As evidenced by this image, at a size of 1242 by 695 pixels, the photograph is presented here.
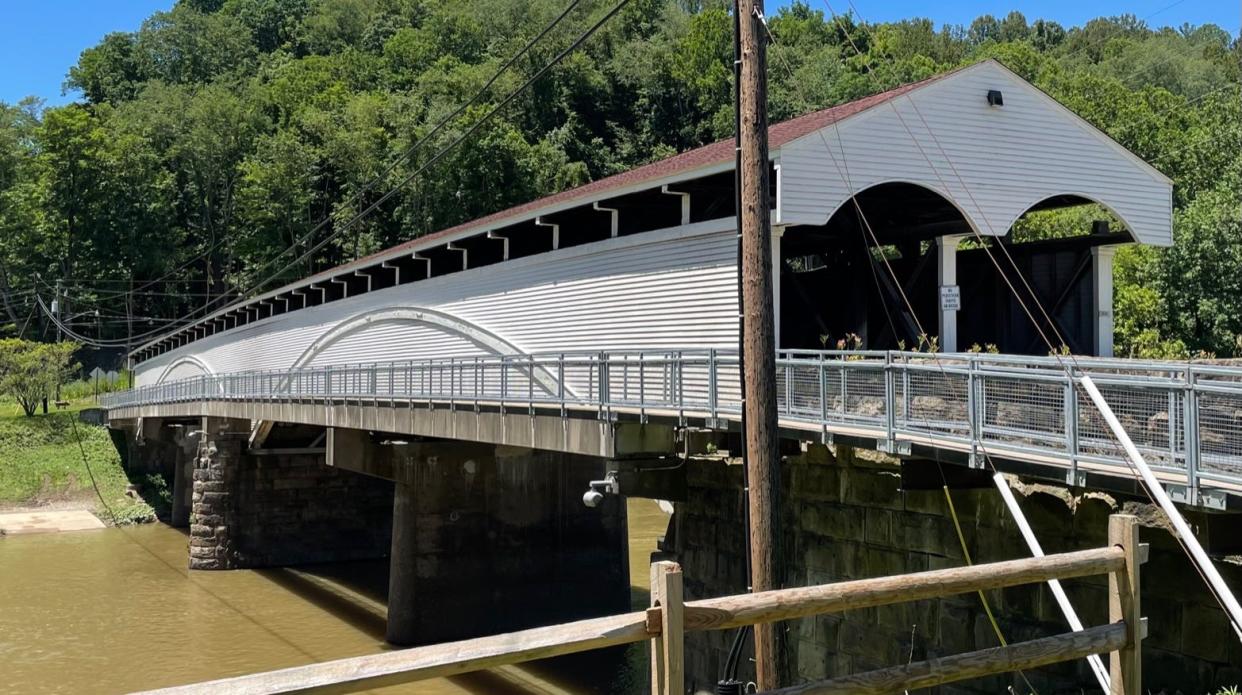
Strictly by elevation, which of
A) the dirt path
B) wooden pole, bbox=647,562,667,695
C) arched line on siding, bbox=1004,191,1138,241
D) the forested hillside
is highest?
the forested hillside

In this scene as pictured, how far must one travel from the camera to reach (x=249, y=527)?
33406 mm

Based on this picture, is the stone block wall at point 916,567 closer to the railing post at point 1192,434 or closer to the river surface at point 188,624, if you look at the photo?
the railing post at point 1192,434

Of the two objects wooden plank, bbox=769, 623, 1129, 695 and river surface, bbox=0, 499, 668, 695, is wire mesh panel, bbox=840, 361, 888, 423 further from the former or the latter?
river surface, bbox=0, 499, 668, 695

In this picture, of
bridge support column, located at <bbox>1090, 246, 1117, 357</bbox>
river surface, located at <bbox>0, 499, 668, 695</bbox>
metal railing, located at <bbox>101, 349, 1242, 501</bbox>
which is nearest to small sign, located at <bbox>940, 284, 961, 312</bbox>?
bridge support column, located at <bbox>1090, 246, 1117, 357</bbox>

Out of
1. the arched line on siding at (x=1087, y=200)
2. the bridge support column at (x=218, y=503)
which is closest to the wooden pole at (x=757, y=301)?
the arched line on siding at (x=1087, y=200)

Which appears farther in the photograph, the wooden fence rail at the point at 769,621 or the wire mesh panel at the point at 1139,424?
the wire mesh panel at the point at 1139,424

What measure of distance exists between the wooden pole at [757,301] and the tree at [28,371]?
55833mm

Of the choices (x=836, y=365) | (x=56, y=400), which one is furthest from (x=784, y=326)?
(x=56, y=400)

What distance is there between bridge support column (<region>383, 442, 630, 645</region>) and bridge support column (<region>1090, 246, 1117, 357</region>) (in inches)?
435

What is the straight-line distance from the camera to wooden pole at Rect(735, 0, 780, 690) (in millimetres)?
9375

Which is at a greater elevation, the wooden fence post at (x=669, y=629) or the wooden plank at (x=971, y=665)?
the wooden fence post at (x=669, y=629)

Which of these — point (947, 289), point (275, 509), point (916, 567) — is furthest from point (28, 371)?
point (916, 567)

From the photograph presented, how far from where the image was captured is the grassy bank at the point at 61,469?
4556cm

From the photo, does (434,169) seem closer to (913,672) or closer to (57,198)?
(57,198)
